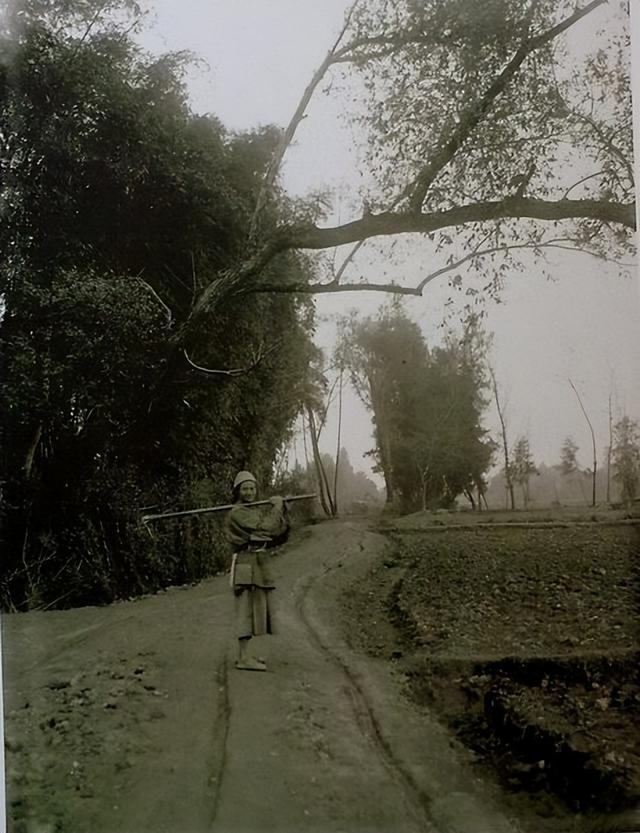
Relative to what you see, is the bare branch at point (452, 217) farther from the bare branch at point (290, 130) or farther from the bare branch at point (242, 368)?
the bare branch at point (242, 368)

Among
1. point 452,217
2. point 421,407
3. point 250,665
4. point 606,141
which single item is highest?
point 606,141

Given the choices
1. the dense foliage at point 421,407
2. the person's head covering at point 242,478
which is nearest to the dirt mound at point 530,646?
the dense foliage at point 421,407

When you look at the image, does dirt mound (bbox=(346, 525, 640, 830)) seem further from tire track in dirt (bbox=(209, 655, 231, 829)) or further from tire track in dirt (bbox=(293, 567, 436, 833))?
tire track in dirt (bbox=(209, 655, 231, 829))

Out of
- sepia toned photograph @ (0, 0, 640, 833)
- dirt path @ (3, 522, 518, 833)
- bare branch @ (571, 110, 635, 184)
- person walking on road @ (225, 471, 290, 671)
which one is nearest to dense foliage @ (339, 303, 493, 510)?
sepia toned photograph @ (0, 0, 640, 833)

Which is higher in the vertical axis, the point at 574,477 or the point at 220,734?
the point at 574,477

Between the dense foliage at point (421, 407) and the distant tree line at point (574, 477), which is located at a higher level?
the dense foliage at point (421, 407)

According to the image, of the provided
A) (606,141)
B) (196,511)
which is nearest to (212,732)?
(196,511)

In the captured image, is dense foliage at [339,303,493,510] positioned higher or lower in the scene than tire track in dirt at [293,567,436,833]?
higher

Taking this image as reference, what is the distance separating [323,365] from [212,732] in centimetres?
98

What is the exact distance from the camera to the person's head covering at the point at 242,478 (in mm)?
1957

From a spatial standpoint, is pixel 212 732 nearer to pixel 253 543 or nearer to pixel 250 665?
pixel 250 665

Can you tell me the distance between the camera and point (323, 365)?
6.68 feet

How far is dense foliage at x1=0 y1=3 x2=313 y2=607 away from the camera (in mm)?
1939

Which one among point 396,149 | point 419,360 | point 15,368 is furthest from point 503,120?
point 15,368
